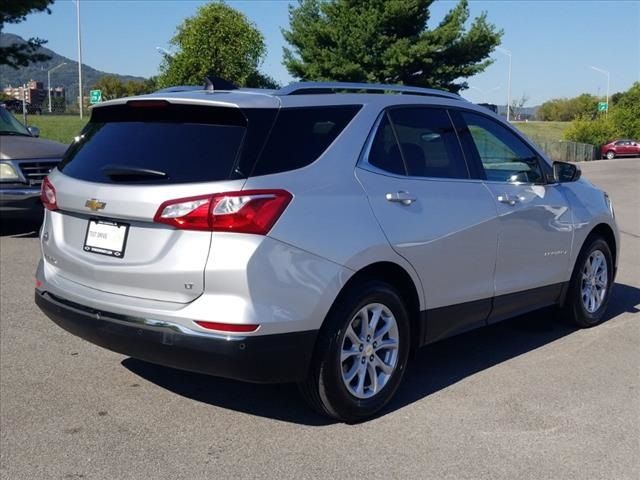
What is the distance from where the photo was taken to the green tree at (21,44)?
91.1 ft

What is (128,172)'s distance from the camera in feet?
12.9

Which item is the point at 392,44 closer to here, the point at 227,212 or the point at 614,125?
the point at 614,125

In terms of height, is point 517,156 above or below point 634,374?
above

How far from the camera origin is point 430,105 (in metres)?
4.96

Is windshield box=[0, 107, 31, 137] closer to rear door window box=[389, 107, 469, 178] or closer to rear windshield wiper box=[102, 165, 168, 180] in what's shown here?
rear windshield wiper box=[102, 165, 168, 180]

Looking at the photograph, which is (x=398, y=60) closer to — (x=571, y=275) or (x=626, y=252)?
(x=626, y=252)

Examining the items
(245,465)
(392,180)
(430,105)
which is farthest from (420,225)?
(245,465)

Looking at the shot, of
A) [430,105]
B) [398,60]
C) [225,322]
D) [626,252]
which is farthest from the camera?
[398,60]

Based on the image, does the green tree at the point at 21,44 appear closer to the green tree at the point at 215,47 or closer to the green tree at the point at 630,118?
the green tree at the point at 215,47

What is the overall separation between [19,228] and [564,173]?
8.24m

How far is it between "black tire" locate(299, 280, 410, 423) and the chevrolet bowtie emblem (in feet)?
4.32

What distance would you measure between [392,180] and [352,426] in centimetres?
140

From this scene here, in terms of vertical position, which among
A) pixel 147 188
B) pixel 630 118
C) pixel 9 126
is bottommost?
pixel 147 188

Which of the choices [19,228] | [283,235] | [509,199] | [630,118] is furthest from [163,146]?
[630,118]
